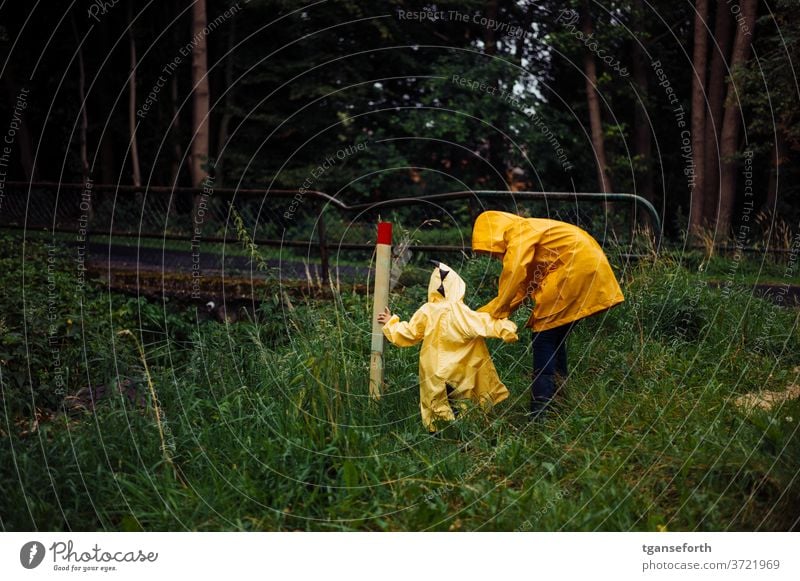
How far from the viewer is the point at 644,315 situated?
248 inches

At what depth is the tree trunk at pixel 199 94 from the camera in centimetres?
1374

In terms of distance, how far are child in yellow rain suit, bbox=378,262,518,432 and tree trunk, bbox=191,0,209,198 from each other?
960 centimetres

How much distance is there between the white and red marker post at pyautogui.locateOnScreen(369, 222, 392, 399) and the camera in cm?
473


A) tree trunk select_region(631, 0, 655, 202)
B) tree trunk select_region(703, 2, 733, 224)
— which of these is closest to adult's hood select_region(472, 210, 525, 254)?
tree trunk select_region(703, 2, 733, 224)

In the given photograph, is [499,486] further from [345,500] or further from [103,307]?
[103,307]

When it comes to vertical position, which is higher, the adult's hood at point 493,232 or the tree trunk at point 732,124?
the tree trunk at point 732,124

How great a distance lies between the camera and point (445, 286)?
4.65 m

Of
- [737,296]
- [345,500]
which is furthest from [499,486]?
[737,296]

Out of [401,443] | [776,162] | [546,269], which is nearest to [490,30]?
[776,162]

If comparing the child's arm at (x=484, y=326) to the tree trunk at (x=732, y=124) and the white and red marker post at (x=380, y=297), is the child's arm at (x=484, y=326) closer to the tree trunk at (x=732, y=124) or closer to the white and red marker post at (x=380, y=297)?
the white and red marker post at (x=380, y=297)

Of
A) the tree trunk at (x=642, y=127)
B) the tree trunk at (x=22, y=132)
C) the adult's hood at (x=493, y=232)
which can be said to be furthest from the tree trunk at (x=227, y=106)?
the adult's hood at (x=493, y=232)

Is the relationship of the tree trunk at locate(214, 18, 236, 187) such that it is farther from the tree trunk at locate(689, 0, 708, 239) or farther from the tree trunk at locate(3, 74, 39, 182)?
the tree trunk at locate(689, 0, 708, 239)

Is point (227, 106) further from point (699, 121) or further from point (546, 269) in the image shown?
point (546, 269)
